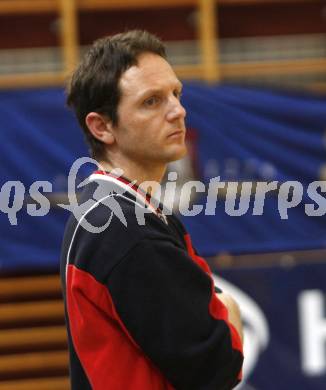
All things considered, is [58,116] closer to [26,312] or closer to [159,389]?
[26,312]

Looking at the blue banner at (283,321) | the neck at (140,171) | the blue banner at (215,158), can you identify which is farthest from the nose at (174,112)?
the blue banner at (283,321)

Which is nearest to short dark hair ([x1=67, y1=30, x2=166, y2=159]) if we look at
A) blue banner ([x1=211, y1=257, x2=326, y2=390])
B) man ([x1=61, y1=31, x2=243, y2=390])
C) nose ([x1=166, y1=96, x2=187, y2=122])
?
man ([x1=61, y1=31, x2=243, y2=390])

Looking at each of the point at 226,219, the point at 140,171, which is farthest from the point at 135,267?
the point at 226,219

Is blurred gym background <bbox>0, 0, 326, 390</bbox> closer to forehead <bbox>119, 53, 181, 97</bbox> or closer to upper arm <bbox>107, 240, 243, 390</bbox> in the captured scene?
forehead <bbox>119, 53, 181, 97</bbox>

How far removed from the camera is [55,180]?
463cm

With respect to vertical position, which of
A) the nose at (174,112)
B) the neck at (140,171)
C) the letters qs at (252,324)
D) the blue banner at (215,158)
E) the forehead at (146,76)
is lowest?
the letters qs at (252,324)

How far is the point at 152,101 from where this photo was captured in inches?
59.7

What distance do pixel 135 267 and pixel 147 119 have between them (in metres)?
0.33

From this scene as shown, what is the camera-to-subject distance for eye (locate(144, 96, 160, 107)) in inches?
59.4

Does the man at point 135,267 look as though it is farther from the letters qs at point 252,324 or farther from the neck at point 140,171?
the letters qs at point 252,324

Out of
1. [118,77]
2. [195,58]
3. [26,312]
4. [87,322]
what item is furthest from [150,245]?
[195,58]

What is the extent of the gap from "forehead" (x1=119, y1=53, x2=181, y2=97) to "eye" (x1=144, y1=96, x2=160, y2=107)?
0.02m

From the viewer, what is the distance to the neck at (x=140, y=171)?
4.99 ft

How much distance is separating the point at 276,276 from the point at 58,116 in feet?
5.64
